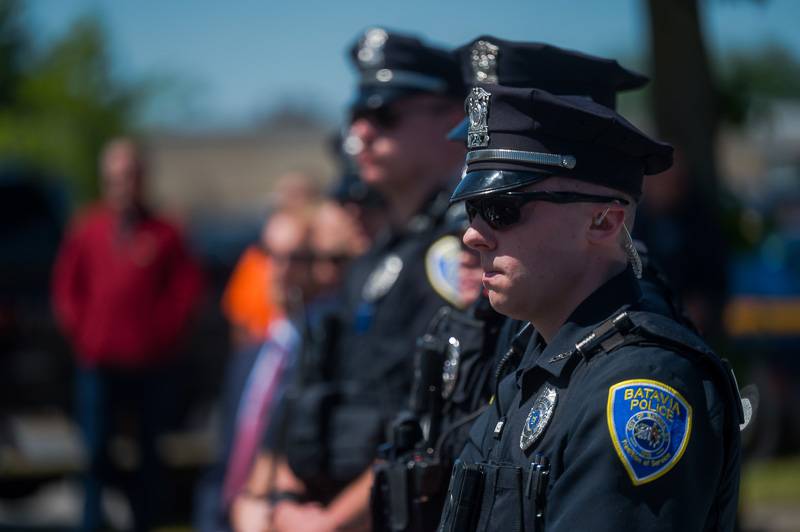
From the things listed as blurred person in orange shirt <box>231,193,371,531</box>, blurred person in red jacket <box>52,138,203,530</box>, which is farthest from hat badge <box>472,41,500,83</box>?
blurred person in red jacket <box>52,138,203,530</box>

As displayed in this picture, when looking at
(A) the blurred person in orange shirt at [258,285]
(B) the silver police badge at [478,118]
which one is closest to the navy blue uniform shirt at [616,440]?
(B) the silver police badge at [478,118]

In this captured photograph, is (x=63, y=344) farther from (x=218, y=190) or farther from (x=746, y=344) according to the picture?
(x=218, y=190)

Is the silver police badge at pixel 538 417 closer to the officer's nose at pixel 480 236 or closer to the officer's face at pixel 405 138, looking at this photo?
the officer's nose at pixel 480 236

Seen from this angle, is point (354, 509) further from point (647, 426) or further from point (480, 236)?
point (647, 426)

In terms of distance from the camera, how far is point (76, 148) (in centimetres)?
3038

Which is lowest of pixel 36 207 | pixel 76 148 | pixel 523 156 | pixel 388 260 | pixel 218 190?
pixel 218 190

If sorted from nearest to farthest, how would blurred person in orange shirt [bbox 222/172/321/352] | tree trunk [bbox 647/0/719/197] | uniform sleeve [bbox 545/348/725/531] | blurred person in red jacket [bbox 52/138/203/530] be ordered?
uniform sleeve [bbox 545/348/725/531], tree trunk [bbox 647/0/719/197], blurred person in orange shirt [bbox 222/172/321/352], blurred person in red jacket [bbox 52/138/203/530]

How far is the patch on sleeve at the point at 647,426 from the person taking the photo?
5.88 feet

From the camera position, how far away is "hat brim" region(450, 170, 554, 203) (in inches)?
80.2

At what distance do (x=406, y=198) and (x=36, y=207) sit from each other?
252 inches

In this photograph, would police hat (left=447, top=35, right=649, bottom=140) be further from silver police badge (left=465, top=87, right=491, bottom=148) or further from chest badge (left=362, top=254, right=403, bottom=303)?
chest badge (left=362, top=254, right=403, bottom=303)

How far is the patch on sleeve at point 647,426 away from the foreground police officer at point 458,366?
60 cm

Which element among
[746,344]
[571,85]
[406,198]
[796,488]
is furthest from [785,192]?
[571,85]

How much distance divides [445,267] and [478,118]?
0.94 m
